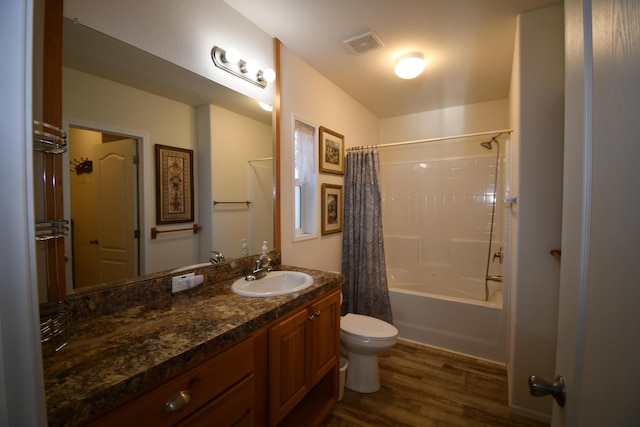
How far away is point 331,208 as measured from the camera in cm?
271

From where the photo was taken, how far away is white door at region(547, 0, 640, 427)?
1.10 feet

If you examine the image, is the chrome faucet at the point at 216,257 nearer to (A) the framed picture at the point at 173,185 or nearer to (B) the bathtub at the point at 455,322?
(A) the framed picture at the point at 173,185

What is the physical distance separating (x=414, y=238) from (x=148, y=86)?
3233mm

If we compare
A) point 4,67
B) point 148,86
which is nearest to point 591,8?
point 4,67

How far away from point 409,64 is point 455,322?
2302mm

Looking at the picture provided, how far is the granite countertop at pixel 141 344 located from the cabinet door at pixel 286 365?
88 mm

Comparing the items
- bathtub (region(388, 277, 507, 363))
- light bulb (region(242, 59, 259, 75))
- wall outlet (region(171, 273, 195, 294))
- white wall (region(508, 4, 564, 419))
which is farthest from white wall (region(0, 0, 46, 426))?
bathtub (region(388, 277, 507, 363))

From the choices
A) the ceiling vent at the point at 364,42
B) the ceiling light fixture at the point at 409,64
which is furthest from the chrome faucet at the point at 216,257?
the ceiling light fixture at the point at 409,64

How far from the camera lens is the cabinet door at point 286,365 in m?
1.23

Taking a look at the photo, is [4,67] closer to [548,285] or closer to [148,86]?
[148,86]

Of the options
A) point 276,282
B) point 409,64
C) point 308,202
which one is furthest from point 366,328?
point 409,64

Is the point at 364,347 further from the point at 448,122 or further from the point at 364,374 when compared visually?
the point at 448,122

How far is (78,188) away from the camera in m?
1.08

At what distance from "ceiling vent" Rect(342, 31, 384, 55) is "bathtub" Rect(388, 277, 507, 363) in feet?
7.31
